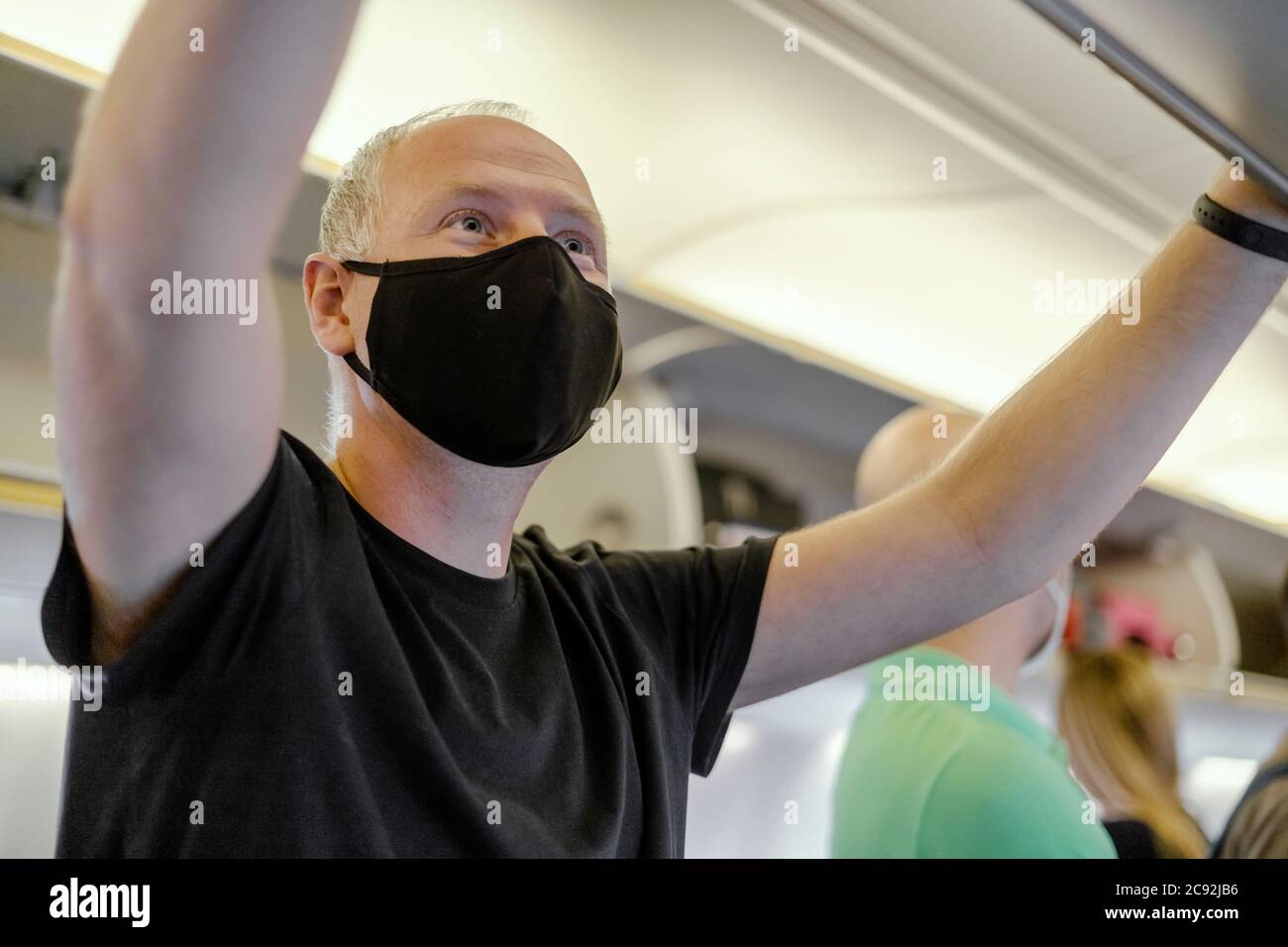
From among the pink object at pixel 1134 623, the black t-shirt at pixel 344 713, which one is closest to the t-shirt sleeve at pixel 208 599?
the black t-shirt at pixel 344 713

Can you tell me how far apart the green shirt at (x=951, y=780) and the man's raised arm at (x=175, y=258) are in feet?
4.04

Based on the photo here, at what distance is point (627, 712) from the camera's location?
1040 mm

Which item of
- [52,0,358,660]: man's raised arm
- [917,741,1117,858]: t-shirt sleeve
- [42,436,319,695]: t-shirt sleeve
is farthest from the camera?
[917,741,1117,858]: t-shirt sleeve

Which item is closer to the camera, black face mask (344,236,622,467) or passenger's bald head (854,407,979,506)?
black face mask (344,236,622,467)

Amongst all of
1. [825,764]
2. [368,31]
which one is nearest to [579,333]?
[368,31]

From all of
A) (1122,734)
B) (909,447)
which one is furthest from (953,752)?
(1122,734)

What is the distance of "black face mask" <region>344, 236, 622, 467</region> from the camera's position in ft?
3.11

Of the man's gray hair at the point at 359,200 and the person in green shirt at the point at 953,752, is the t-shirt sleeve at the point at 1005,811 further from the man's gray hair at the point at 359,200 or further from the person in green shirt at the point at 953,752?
the man's gray hair at the point at 359,200

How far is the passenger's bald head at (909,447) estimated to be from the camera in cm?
198

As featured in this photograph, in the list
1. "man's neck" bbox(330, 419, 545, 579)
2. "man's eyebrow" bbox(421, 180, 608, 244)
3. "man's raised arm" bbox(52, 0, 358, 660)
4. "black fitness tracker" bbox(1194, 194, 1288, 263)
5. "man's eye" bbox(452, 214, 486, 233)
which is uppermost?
"man's eyebrow" bbox(421, 180, 608, 244)

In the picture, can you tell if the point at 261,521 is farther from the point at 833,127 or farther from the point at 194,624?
the point at 833,127

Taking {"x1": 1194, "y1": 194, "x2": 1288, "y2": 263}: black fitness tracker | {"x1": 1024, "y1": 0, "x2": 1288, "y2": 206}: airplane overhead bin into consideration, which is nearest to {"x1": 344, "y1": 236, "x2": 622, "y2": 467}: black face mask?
{"x1": 1024, "y1": 0, "x2": 1288, "y2": 206}: airplane overhead bin

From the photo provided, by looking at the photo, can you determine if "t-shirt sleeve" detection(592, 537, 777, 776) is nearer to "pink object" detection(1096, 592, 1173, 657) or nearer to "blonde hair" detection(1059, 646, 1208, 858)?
"blonde hair" detection(1059, 646, 1208, 858)
